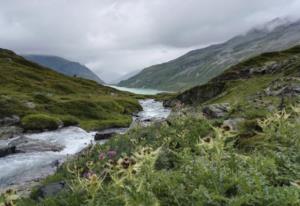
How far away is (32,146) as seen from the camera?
33969mm

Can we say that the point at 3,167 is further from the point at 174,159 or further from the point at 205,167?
the point at 205,167

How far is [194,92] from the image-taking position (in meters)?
70.9

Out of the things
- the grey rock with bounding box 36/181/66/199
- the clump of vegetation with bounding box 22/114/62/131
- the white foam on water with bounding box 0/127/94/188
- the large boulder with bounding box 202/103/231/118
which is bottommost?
the white foam on water with bounding box 0/127/94/188

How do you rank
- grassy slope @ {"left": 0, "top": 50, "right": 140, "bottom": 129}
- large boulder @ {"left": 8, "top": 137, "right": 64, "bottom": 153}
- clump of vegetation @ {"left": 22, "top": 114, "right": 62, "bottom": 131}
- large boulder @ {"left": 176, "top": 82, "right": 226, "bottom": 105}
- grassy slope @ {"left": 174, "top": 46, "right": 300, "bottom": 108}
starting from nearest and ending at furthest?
large boulder @ {"left": 8, "top": 137, "right": 64, "bottom": 153}
grassy slope @ {"left": 174, "top": 46, "right": 300, "bottom": 108}
clump of vegetation @ {"left": 22, "top": 114, "right": 62, "bottom": 131}
grassy slope @ {"left": 0, "top": 50, "right": 140, "bottom": 129}
large boulder @ {"left": 176, "top": 82, "right": 226, "bottom": 105}

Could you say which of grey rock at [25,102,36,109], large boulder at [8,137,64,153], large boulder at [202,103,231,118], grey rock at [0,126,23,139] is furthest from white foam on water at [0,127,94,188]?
grey rock at [25,102,36,109]

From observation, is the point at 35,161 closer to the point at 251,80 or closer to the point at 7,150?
the point at 7,150

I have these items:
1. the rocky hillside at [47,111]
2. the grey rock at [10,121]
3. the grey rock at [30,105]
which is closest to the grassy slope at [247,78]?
the rocky hillside at [47,111]

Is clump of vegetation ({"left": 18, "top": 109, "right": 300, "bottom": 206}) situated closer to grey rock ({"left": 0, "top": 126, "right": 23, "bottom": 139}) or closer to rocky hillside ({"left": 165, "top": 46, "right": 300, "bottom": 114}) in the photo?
rocky hillside ({"left": 165, "top": 46, "right": 300, "bottom": 114})

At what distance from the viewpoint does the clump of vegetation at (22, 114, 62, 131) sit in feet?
158

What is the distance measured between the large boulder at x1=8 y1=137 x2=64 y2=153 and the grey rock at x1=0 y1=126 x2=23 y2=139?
8.77 metres

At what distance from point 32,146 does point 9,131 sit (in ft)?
43.8

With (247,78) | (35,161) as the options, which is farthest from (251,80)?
(35,161)

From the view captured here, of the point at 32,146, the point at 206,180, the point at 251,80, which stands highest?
the point at 251,80

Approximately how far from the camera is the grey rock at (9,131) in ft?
145
